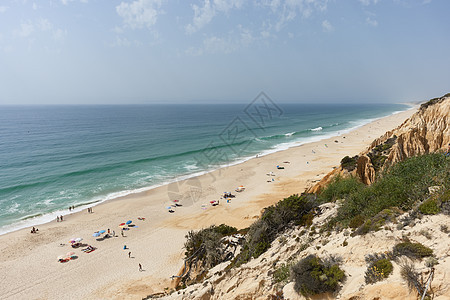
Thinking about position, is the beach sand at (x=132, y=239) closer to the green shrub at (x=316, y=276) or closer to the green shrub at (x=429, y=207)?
the green shrub at (x=316, y=276)

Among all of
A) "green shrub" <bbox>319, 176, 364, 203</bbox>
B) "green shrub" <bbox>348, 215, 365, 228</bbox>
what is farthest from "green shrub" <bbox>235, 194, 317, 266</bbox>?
"green shrub" <bbox>348, 215, 365, 228</bbox>

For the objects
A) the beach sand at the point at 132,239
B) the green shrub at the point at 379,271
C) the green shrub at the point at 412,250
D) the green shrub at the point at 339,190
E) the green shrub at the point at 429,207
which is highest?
the green shrub at the point at 429,207

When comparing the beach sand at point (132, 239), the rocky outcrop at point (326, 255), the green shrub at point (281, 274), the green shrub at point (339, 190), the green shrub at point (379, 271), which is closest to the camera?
the rocky outcrop at point (326, 255)

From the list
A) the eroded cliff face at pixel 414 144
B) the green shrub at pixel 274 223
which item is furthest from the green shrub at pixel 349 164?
the green shrub at pixel 274 223

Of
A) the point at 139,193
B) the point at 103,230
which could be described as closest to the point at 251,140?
the point at 139,193

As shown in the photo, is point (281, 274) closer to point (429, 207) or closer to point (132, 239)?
point (429, 207)

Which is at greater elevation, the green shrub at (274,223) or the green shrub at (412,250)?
the green shrub at (412,250)
